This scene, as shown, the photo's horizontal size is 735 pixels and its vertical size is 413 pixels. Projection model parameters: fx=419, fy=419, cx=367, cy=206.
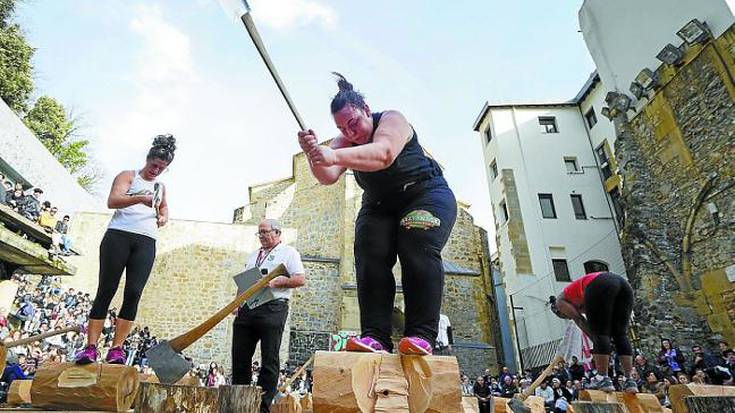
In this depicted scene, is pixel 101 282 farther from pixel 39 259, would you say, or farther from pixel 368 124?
pixel 39 259

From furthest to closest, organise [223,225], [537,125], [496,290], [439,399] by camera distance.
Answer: [496,290], [537,125], [223,225], [439,399]

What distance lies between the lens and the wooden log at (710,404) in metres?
1.37

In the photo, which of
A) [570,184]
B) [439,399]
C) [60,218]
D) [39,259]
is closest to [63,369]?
[439,399]

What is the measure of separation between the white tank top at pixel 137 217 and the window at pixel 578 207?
1880 cm

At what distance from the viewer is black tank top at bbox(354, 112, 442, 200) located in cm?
198

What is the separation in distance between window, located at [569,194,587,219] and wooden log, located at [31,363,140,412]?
19.3 meters

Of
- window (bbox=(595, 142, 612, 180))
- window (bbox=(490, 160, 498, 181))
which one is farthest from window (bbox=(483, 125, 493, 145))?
window (bbox=(595, 142, 612, 180))

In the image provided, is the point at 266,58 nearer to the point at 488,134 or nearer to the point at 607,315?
the point at 607,315

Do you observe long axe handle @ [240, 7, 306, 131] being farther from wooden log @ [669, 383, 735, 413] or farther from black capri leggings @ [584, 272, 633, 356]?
black capri leggings @ [584, 272, 633, 356]

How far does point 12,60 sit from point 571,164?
25297mm

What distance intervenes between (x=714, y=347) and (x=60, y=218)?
2014 centimetres

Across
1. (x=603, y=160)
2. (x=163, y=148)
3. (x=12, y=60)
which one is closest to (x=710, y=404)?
(x=163, y=148)

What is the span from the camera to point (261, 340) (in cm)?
311

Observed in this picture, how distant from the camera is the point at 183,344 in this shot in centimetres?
235
